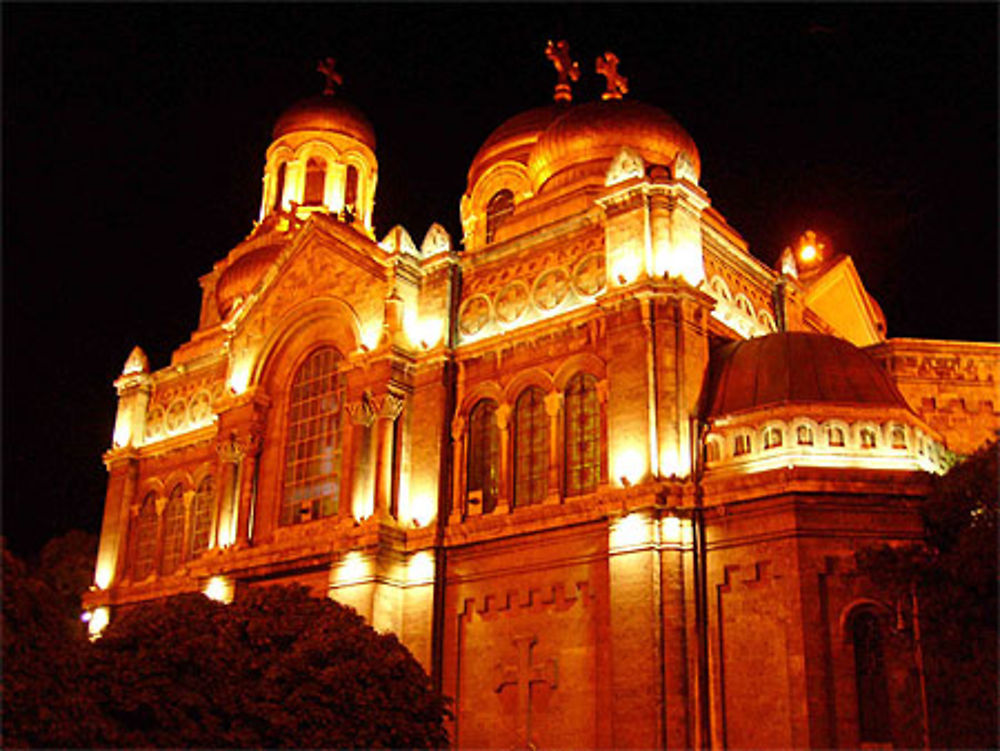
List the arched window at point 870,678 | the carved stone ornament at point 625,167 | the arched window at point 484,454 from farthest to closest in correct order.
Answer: the arched window at point 484,454 → the carved stone ornament at point 625,167 → the arched window at point 870,678

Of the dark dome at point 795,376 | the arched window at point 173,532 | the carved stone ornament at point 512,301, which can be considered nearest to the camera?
the dark dome at point 795,376

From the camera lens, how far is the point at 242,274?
136 feet

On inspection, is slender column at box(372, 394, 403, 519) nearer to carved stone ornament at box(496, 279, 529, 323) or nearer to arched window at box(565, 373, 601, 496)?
A: carved stone ornament at box(496, 279, 529, 323)

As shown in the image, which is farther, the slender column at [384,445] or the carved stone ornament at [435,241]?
the carved stone ornament at [435,241]

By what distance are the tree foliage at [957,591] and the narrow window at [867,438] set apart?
187cm

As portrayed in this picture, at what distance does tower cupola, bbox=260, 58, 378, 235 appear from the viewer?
144ft

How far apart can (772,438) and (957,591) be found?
491 centimetres

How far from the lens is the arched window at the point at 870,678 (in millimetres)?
20438

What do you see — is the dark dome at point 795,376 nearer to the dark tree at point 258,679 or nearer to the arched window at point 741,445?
the arched window at point 741,445

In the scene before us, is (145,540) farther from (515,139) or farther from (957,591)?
(957,591)

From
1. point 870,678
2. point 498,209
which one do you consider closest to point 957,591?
point 870,678

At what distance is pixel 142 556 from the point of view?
35594mm

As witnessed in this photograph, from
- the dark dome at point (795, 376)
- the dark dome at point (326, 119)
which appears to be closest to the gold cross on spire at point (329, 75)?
the dark dome at point (326, 119)

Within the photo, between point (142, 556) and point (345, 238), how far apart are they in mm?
12352
